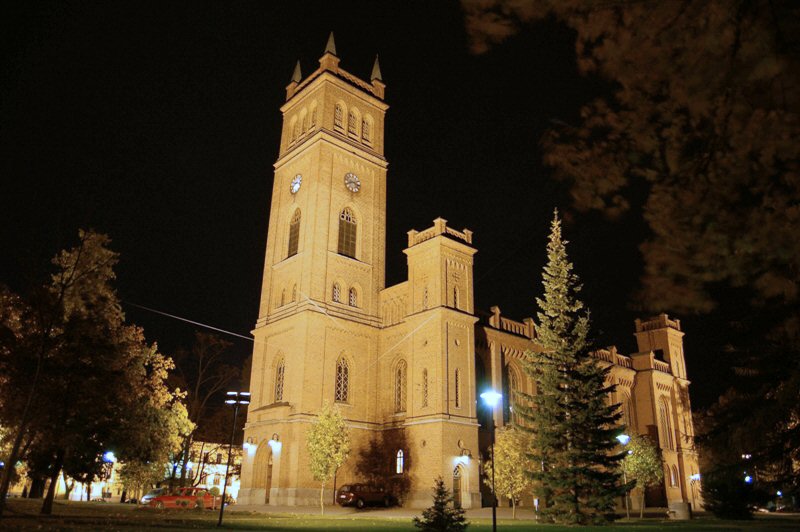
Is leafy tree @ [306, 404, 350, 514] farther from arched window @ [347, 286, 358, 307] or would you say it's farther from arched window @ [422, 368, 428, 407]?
arched window @ [347, 286, 358, 307]

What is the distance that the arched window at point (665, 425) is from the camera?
188 feet

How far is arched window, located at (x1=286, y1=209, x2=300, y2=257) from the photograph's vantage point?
4506 cm

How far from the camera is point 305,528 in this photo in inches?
738

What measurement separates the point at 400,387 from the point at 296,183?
17.6 m

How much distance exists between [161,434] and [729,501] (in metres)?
27.6

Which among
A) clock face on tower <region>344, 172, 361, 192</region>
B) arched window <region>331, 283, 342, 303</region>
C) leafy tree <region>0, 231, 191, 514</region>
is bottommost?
leafy tree <region>0, 231, 191, 514</region>

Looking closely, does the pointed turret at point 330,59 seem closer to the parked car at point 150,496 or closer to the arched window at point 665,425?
the parked car at point 150,496

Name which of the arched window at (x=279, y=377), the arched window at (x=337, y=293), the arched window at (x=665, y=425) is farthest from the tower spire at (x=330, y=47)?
the arched window at (x=665, y=425)

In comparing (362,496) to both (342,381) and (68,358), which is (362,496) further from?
(68,358)

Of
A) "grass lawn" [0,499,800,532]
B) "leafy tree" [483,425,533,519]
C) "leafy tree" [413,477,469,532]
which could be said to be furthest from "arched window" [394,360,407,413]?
"leafy tree" [413,477,469,532]

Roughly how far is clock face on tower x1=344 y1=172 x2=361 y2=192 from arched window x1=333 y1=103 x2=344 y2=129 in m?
4.19

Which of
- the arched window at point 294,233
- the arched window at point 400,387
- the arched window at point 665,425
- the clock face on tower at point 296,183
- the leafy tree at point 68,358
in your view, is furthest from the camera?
the arched window at point 665,425

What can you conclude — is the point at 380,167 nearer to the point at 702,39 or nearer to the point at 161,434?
the point at 161,434

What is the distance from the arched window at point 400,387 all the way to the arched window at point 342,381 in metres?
3.30
